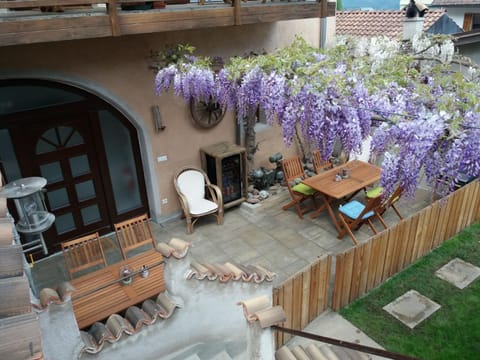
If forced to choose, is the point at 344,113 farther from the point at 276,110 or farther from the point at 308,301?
the point at 308,301

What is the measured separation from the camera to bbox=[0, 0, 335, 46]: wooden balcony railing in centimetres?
430

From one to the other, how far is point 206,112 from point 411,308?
4.75 metres

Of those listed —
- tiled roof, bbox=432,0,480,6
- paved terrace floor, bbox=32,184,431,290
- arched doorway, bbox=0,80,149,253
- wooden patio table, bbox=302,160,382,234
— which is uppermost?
tiled roof, bbox=432,0,480,6

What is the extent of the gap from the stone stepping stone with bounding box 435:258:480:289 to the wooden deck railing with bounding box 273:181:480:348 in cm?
40

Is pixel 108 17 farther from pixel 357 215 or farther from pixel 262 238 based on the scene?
pixel 357 215

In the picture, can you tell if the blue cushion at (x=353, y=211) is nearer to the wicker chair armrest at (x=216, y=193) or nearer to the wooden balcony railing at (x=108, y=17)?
the wicker chair armrest at (x=216, y=193)

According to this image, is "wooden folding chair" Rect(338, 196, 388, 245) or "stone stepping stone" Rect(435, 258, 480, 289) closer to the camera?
"stone stepping stone" Rect(435, 258, 480, 289)

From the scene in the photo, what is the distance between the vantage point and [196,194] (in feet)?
24.4

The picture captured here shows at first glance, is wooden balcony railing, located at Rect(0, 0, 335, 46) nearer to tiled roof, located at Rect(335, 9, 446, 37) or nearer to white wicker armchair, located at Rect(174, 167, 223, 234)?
white wicker armchair, located at Rect(174, 167, 223, 234)

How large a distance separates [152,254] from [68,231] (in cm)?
235

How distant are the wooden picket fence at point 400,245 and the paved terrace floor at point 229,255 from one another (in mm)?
907

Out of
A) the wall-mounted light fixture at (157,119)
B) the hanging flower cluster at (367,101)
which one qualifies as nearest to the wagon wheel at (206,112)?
the wall-mounted light fixture at (157,119)

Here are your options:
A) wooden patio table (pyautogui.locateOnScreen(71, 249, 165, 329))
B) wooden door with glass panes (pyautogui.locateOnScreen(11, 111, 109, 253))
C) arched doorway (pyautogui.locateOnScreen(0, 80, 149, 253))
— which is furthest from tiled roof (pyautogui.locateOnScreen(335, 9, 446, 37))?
wooden patio table (pyautogui.locateOnScreen(71, 249, 165, 329))

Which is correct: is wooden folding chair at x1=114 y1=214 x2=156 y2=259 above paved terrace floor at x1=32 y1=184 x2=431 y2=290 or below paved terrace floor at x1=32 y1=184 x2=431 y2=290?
above
